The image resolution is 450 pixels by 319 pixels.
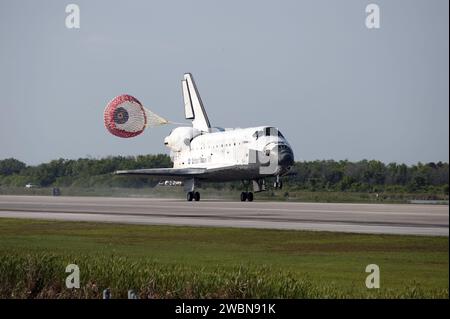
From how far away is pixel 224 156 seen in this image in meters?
66.5

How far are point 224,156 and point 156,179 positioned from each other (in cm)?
655

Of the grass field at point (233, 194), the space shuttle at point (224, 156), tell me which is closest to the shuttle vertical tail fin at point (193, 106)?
the space shuttle at point (224, 156)

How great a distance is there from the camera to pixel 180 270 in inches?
762

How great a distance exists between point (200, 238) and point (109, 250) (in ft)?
12.9

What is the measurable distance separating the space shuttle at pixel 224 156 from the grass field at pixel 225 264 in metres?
32.0

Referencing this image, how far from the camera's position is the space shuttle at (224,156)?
2415 inches

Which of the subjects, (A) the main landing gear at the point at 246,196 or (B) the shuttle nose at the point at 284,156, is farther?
(A) the main landing gear at the point at 246,196

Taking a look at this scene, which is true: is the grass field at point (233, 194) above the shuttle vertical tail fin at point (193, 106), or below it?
below

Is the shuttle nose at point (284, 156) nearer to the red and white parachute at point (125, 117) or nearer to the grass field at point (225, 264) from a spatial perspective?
the red and white parachute at point (125, 117)

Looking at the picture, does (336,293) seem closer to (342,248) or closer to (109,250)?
(342,248)

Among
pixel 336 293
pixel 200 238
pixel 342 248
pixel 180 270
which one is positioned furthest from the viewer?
pixel 200 238
